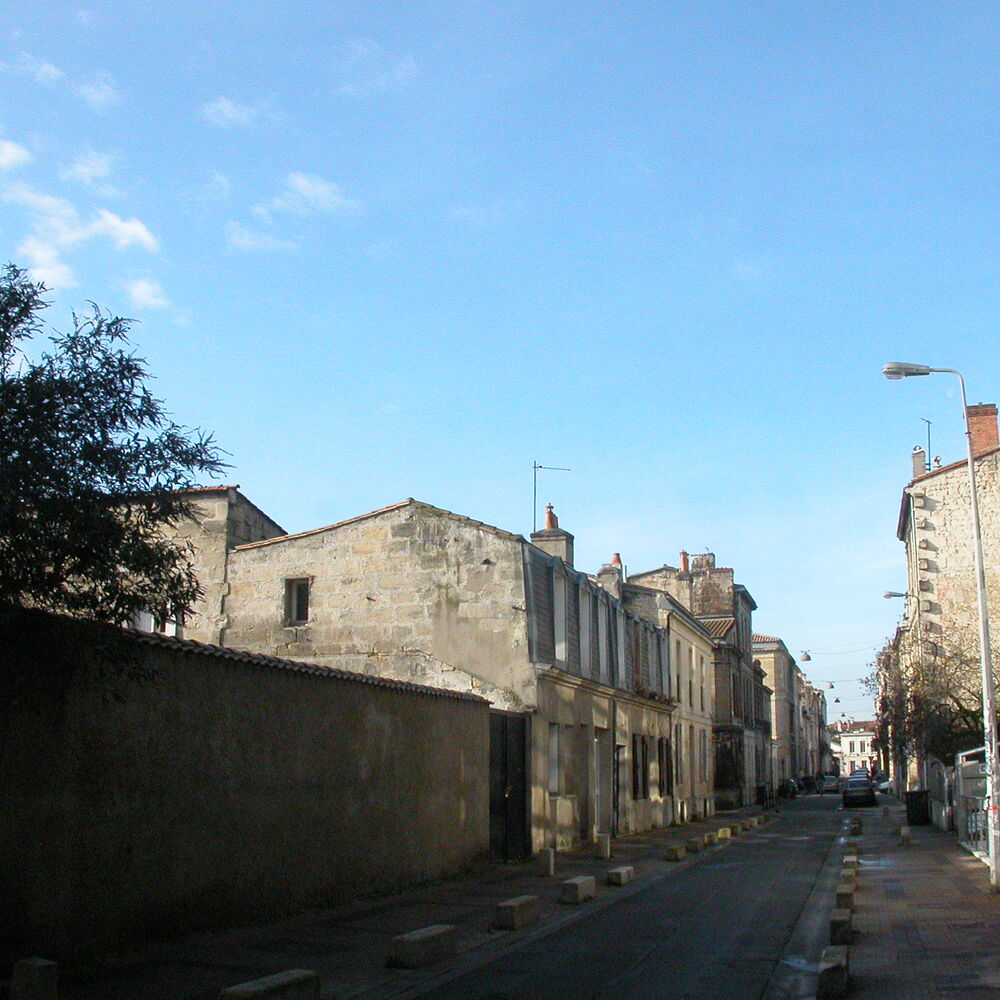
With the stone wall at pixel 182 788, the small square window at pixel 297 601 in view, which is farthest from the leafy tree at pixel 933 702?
the stone wall at pixel 182 788

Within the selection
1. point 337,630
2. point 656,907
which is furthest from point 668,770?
point 656,907

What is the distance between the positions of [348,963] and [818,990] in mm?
4093

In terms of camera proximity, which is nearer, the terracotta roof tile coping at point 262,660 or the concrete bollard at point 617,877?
the terracotta roof tile coping at point 262,660

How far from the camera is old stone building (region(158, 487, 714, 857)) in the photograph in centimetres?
2170

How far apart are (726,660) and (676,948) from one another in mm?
42204

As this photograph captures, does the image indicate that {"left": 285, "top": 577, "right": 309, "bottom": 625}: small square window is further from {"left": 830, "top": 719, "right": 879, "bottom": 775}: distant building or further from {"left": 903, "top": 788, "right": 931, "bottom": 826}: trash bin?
{"left": 830, "top": 719, "right": 879, "bottom": 775}: distant building

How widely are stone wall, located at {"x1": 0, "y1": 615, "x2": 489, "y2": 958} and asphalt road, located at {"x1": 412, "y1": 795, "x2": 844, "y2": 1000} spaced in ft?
9.37

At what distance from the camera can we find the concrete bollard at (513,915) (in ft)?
41.0

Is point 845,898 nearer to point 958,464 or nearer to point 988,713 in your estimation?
point 988,713

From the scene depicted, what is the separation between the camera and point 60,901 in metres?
9.24

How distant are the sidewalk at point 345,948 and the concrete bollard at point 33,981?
102 centimetres

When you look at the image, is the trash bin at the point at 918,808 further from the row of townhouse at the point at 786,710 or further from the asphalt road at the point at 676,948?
the row of townhouse at the point at 786,710

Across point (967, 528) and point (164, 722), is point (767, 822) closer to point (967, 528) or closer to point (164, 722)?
point (967, 528)

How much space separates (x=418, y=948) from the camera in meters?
10.1
